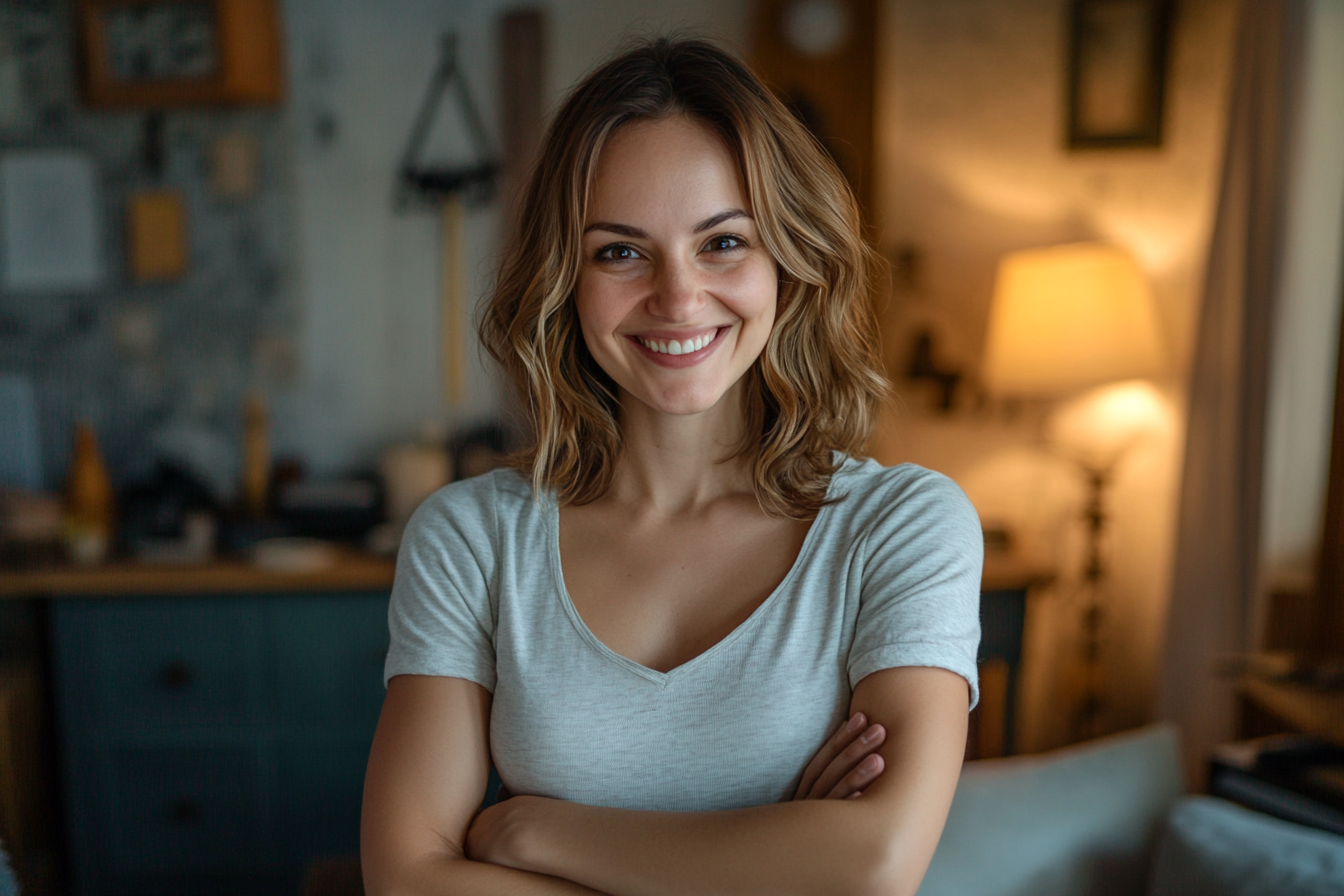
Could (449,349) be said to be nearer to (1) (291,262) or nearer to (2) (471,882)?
(1) (291,262)

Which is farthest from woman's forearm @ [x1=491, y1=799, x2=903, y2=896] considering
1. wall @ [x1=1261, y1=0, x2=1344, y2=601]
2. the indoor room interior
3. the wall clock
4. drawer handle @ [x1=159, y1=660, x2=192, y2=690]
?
the wall clock

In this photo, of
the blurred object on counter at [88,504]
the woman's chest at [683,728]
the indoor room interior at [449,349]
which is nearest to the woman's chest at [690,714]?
the woman's chest at [683,728]

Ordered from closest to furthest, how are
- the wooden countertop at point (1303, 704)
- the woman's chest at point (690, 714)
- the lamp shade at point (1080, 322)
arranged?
1. the woman's chest at point (690, 714)
2. the wooden countertop at point (1303, 704)
3. the lamp shade at point (1080, 322)

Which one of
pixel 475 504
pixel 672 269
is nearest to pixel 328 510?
pixel 475 504

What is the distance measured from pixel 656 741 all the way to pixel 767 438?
1.21ft

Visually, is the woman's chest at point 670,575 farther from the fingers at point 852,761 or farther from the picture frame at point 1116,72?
the picture frame at point 1116,72

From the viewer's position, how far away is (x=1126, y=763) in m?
1.37

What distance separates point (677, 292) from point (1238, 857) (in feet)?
3.07

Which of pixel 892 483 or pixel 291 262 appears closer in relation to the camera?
pixel 892 483

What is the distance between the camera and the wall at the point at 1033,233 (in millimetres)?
2568

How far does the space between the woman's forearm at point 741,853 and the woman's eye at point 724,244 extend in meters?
0.55

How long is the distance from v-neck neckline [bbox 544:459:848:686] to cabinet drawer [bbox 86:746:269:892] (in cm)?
175

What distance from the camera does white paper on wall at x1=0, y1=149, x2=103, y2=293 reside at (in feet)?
9.21

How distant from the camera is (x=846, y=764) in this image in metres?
0.90
